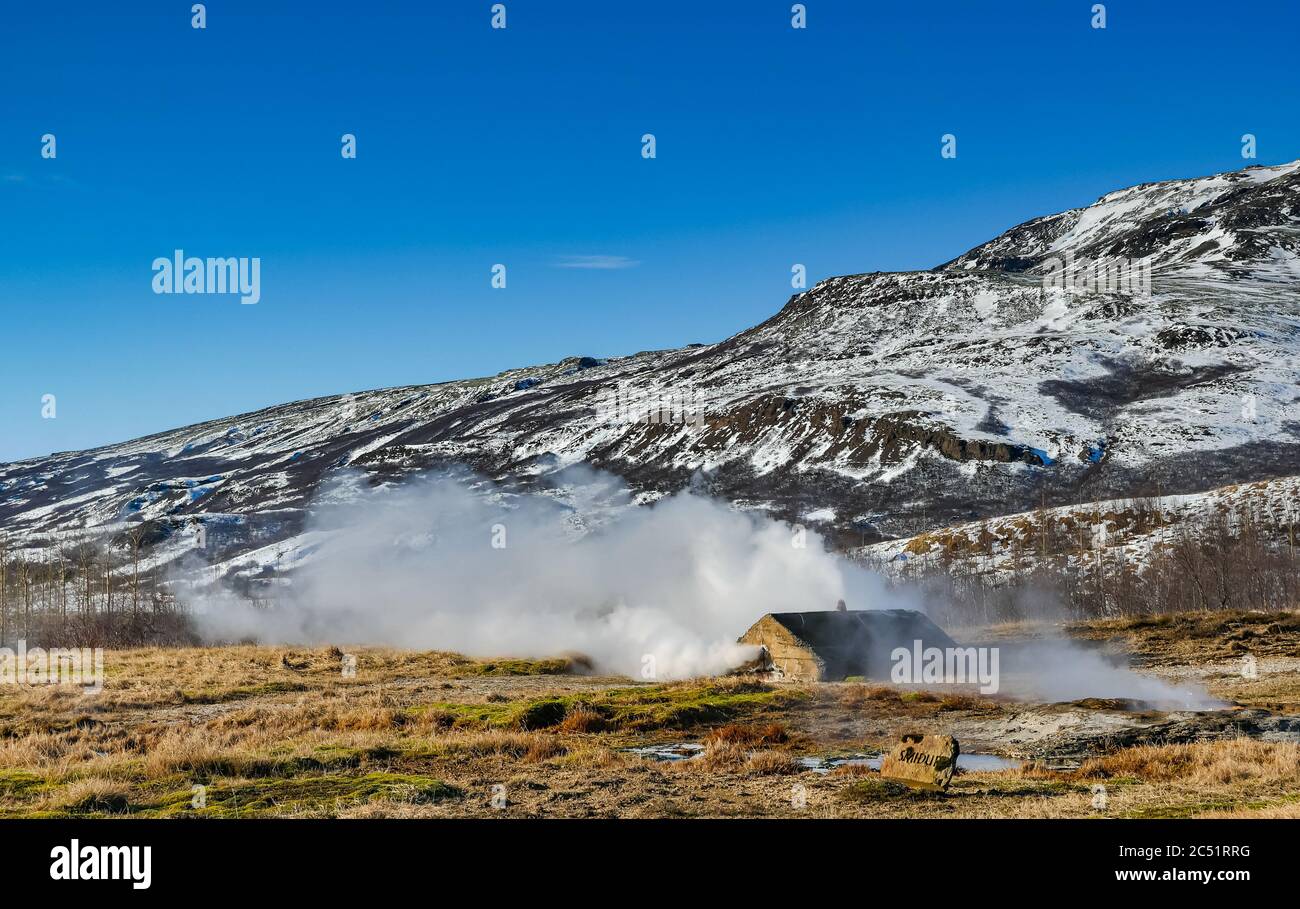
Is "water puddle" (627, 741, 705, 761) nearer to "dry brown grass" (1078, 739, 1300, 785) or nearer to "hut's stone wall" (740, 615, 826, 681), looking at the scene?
"dry brown grass" (1078, 739, 1300, 785)

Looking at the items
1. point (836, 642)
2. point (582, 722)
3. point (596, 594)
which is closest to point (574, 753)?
point (582, 722)

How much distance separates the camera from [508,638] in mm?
75125

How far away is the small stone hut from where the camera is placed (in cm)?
4641

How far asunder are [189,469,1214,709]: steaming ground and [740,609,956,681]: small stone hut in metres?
3.11

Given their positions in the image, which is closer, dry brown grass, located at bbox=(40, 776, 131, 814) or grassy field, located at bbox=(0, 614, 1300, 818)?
grassy field, located at bbox=(0, 614, 1300, 818)

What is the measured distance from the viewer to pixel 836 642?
47125 mm

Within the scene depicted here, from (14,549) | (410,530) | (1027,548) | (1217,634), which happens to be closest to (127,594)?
(410,530)

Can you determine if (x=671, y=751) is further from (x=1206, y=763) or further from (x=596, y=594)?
(x=596, y=594)

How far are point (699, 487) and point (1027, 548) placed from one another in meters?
77.4

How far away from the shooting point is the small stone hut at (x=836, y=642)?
46.4m

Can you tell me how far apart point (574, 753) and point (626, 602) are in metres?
42.9

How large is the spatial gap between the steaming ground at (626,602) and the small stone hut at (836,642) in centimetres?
311

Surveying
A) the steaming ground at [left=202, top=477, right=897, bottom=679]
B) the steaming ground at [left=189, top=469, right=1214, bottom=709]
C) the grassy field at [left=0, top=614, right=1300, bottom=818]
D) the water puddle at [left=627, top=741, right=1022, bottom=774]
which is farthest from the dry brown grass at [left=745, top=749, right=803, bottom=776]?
the steaming ground at [left=202, top=477, right=897, bottom=679]
